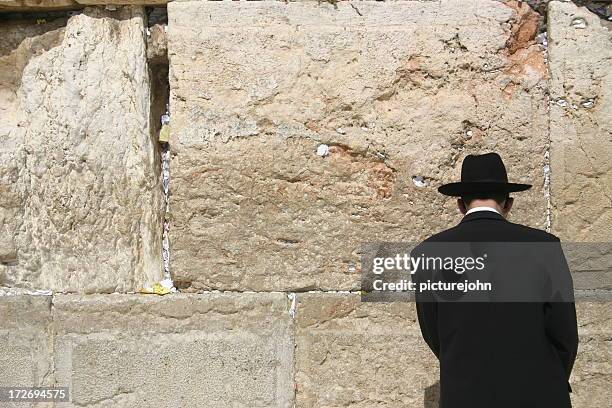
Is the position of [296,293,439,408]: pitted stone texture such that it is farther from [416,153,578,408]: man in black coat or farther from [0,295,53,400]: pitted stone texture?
[0,295,53,400]: pitted stone texture

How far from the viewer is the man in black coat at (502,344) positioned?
9.55 ft

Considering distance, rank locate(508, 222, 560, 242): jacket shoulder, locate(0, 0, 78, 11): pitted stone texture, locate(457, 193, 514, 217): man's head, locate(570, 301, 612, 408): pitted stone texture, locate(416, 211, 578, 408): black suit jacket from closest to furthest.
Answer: locate(416, 211, 578, 408): black suit jacket, locate(508, 222, 560, 242): jacket shoulder, locate(457, 193, 514, 217): man's head, locate(570, 301, 612, 408): pitted stone texture, locate(0, 0, 78, 11): pitted stone texture

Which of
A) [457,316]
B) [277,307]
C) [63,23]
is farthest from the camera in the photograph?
[63,23]

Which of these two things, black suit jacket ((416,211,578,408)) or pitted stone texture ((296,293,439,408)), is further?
pitted stone texture ((296,293,439,408))

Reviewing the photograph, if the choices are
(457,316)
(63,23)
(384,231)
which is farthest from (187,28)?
(457,316)

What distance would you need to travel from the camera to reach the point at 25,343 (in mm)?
3977

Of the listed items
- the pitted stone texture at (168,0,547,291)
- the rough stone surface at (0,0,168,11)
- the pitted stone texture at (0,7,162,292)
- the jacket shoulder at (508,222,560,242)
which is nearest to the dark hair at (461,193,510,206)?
the jacket shoulder at (508,222,560,242)

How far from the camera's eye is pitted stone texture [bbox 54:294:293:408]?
394cm

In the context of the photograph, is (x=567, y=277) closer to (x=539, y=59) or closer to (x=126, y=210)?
(x=539, y=59)

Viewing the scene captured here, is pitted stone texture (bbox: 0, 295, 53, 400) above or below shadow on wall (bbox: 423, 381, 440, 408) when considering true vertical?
above

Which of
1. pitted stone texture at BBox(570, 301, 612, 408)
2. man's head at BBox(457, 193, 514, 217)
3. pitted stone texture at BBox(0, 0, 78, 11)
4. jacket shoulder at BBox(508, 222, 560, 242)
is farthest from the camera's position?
pitted stone texture at BBox(0, 0, 78, 11)

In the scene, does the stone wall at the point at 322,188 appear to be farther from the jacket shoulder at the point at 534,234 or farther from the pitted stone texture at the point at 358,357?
the jacket shoulder at the point at 534,234

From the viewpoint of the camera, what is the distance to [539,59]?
4.04 meters

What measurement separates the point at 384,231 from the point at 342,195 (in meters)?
0.27
